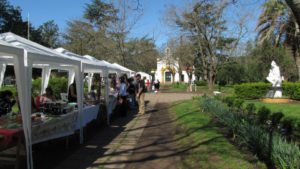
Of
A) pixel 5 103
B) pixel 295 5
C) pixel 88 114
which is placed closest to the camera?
pixel 295 5

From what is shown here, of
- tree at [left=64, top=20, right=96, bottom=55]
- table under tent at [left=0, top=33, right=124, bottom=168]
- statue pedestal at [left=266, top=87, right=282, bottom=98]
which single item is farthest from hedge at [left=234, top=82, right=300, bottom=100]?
tree at [left=64, top=20, right=96, bottom=55]

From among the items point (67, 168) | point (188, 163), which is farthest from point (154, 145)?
point (67, 168)

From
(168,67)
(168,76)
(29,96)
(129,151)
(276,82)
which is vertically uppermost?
(168,67)

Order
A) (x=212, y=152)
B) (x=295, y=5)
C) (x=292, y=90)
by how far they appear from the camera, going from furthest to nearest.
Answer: (x=292, y=90)
(x=212, y=152)
(x=295, y=5)

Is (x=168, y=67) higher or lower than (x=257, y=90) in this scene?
higher

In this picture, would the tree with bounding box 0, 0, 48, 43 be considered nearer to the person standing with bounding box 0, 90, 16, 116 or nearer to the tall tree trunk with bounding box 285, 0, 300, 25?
the person standing with bounding box 0, 90, 16, 116

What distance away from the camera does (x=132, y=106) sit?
19797 mm

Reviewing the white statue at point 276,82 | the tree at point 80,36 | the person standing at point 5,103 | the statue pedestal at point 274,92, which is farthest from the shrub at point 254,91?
the tree at point 80,36

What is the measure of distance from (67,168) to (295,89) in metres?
20.4

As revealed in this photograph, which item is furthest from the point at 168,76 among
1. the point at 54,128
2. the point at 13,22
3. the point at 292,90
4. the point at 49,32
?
the point at 54,128

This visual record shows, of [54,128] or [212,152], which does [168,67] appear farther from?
[212,152]

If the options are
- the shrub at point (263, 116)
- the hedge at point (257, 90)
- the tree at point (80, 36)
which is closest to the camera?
the shrub at point (263, 116)

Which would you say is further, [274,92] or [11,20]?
[11,20]

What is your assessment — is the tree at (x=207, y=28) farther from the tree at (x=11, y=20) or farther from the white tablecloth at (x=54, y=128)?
the tree at (x=11, y=20)
